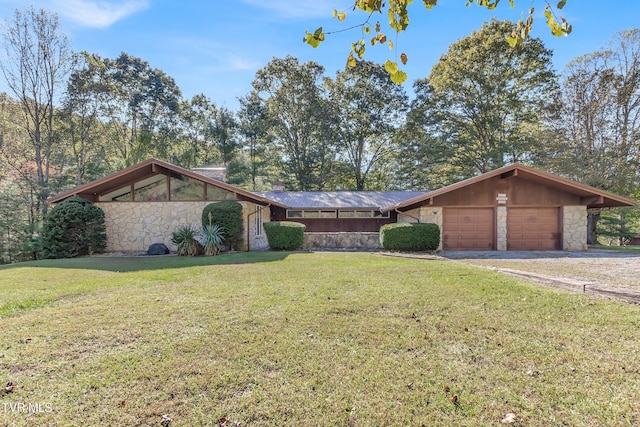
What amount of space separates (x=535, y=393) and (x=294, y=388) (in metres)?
1.89

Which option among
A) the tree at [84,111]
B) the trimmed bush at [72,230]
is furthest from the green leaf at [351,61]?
the tree at [84,111]

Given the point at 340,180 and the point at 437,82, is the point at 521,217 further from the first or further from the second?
the point at 340,180

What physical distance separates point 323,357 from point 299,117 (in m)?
26.2

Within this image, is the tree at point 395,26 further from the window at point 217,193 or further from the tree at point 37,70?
the tree at point 37,70

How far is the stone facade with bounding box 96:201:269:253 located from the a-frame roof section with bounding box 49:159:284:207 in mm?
561

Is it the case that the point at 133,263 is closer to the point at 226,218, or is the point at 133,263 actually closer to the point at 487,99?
the point at 226,218

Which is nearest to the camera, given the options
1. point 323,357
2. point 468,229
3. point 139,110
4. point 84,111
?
point 323,357

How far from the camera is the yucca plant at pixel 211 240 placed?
481 inches

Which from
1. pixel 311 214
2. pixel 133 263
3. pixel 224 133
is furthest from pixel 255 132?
pixel 133 263

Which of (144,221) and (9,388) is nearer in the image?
(9,388)

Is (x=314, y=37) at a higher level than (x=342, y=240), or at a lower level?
higher

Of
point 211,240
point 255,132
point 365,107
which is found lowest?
point 211,240

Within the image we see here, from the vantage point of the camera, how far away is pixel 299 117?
27297mm

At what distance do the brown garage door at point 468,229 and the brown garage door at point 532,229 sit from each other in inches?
34.4
